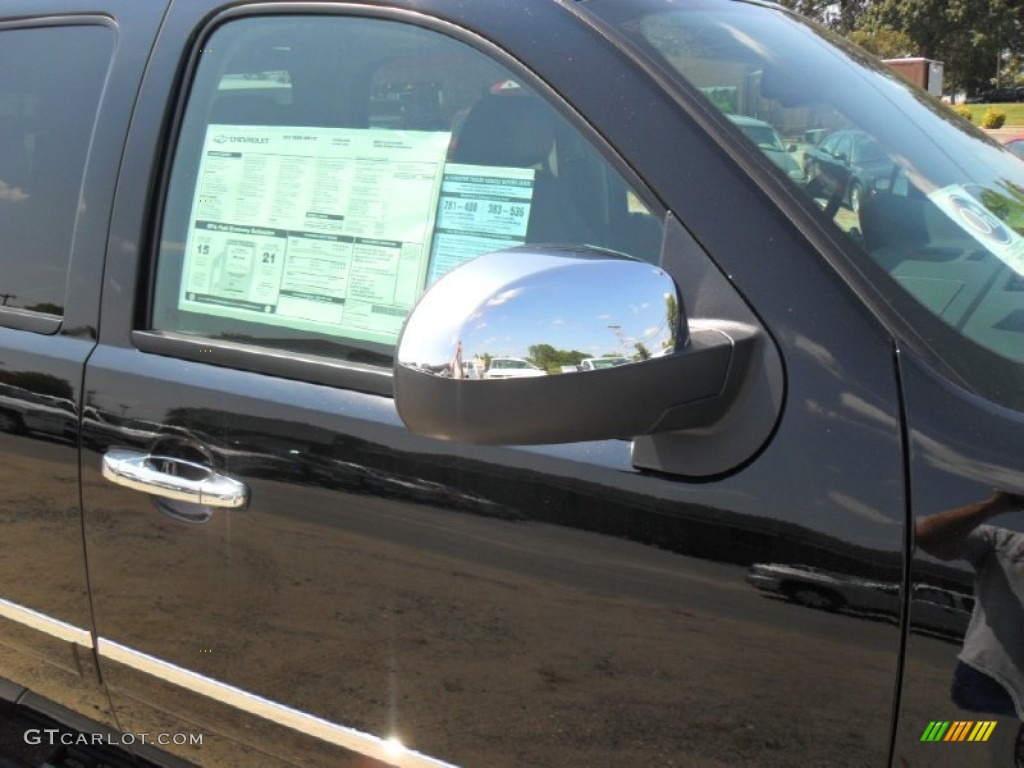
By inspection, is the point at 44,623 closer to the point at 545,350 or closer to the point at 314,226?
the point at 314,226

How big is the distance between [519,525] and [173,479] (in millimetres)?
638

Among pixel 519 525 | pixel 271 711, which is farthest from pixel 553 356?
pixel 271 711

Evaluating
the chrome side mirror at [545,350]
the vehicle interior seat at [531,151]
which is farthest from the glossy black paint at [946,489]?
the vehicle interior seat at [531,151]

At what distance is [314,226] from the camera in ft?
5.74

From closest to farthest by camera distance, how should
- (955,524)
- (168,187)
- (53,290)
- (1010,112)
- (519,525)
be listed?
(955,524), (519,525), (168,187), (53,290), (1010,112)

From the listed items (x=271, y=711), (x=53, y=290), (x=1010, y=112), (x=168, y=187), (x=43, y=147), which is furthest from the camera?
(x=1010, y=112)

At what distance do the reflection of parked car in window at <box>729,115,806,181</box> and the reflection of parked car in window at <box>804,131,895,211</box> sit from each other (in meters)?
0.03

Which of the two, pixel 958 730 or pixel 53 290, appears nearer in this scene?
pixel 958 730

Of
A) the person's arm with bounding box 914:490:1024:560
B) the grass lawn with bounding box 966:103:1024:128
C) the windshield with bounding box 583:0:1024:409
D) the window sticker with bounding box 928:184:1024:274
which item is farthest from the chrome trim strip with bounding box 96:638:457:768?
the grass lawn with bounding box 966:103:1024:128

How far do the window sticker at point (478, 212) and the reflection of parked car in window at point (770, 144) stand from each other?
32cm

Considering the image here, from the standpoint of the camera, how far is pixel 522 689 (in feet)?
4.84

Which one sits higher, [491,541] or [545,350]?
[545,350]

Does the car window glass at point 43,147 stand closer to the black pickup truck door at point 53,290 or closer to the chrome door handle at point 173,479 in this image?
the black pickup truck door at point 53,290

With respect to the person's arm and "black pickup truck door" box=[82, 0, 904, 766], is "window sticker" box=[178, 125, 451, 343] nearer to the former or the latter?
"black pickup truck door" box=[82, 0, 904, 766]
